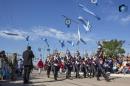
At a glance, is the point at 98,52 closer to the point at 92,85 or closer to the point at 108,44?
the point at 92,85

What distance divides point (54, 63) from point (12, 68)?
2743mm

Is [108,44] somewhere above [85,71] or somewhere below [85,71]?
above

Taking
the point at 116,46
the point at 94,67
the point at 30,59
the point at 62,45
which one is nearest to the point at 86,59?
the point at 94,67

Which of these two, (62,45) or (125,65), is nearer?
(125,65)

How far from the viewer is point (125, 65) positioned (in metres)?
35.8

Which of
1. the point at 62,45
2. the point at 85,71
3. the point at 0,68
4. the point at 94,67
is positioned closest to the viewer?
the point at 0,68

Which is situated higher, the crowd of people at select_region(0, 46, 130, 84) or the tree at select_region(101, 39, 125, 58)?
the tree at select_region(101, 39, 125, 58)

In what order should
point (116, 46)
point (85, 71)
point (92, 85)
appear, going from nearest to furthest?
point (92, 85) → point (85, 71) → point (116, 46)

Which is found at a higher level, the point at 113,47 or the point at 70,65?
the point at 113,47

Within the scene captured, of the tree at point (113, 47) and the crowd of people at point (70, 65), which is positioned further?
the tree at point (113, 47)

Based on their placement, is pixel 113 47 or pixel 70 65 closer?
pixel 70 65

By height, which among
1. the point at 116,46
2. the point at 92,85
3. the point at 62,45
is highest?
the point at 116,46

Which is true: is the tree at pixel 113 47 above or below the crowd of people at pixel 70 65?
above

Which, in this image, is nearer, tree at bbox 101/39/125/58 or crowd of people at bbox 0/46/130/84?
crowd of people at bbox 0/46/130/84
